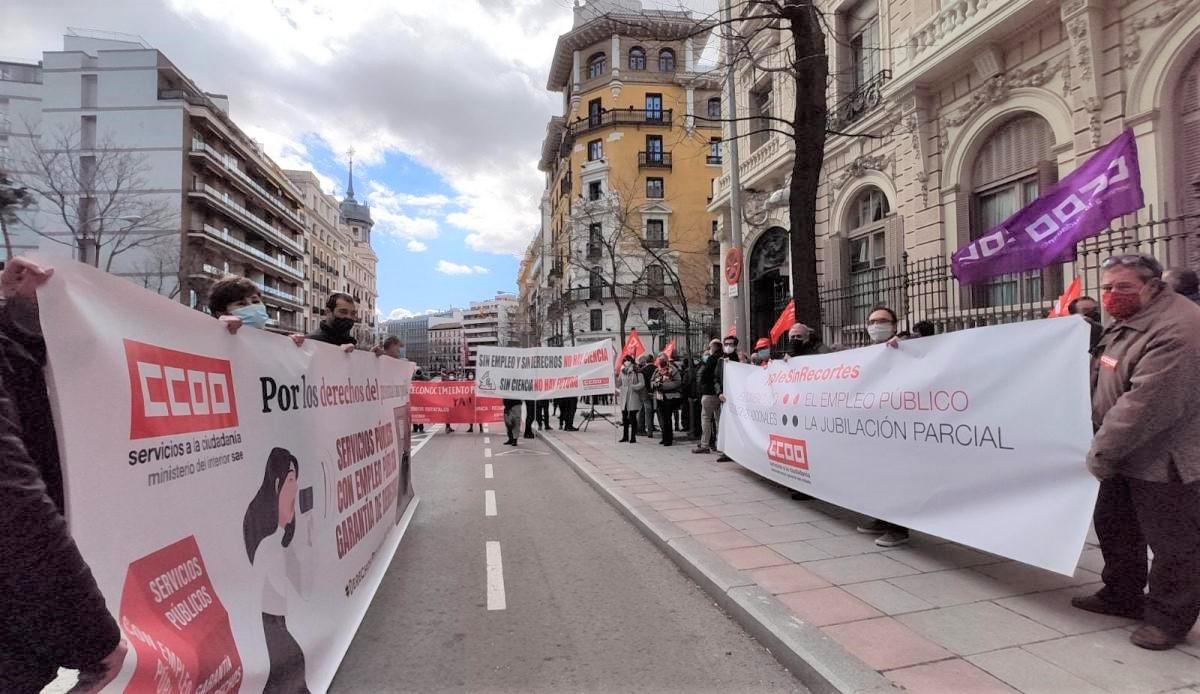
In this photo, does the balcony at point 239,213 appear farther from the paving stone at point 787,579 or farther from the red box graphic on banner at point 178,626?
the red box graphic on banner at point 178,626

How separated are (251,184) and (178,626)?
2960 inches

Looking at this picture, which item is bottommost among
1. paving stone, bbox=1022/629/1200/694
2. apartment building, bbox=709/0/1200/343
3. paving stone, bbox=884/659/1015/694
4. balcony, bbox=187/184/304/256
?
paving stone, bbox=884/659/1015/694

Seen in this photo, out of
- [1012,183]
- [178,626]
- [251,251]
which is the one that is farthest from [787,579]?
[251,251]

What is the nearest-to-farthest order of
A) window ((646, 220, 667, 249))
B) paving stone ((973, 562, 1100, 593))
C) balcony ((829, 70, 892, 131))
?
paving stone ((973, 562, 1100, 593)) → balcony ((829, 70, 892, 131)) → window ((646, 220, 667, 249))

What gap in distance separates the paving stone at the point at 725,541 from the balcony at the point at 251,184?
6581 centimetres

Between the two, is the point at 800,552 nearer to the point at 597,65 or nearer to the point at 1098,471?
the point at 1098,471

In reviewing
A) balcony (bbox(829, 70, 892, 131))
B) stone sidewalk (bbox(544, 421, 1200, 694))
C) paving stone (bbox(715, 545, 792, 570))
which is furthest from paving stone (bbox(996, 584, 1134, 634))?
balcony (bbox(829, 70, 892, 131))

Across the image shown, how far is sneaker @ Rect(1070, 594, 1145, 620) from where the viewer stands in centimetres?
371

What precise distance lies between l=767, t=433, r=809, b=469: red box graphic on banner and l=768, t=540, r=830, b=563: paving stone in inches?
47.3

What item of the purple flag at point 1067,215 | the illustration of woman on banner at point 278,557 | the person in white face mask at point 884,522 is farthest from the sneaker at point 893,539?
the illustration of woman on banner at point 278,557

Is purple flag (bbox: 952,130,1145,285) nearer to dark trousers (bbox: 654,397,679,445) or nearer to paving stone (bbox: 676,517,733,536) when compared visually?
paving stone (bbox: 676,517,733,536)

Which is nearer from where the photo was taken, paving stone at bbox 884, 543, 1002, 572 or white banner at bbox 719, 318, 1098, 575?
white banner at bbox 719, 318, 1098, 575

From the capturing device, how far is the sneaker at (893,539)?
17.5ft

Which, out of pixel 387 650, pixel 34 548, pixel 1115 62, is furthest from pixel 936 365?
pixel 1115 62
